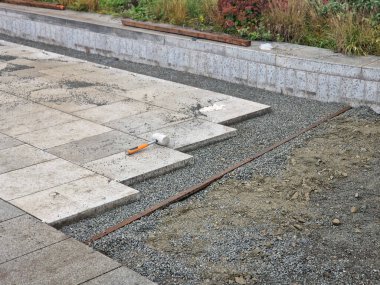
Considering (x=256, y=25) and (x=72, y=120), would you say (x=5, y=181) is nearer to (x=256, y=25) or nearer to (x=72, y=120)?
(x=72, y=120)

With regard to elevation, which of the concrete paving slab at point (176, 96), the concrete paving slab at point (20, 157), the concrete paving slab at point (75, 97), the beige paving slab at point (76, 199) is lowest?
the beige paving slab at point (76, 199)

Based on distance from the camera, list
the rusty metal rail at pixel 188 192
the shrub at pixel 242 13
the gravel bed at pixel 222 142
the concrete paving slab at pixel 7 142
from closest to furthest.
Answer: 1. the rusty metal rail at pixel 188 192
2. the gravel bed at pixel 222 142
3. the concrete paving slab at pixel 7 142
4. the shrub at pixel 242 13

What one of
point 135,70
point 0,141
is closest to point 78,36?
point 135,70

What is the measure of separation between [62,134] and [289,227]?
115 inches

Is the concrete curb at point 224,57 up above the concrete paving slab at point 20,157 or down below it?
above

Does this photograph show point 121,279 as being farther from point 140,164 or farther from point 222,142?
point 222,142

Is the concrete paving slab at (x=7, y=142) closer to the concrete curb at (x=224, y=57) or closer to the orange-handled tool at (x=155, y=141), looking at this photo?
the orange-handled tool at (x=155, y=141)

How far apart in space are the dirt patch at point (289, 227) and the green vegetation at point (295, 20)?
2457mm

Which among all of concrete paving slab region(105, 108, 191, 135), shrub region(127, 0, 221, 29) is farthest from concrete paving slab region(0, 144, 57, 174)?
shrub region(127, 0, 221, 29)

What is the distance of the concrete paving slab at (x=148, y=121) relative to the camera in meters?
7.03

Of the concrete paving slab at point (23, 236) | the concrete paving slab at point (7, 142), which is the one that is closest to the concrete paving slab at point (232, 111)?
the concrete paving slab at point (7, 142)

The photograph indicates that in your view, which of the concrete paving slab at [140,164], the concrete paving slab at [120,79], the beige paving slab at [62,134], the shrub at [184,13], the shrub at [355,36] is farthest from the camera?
the shrub at [184,13]

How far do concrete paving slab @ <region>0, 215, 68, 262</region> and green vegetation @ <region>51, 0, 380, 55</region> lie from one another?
501 cm

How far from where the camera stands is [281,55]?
329 inches
